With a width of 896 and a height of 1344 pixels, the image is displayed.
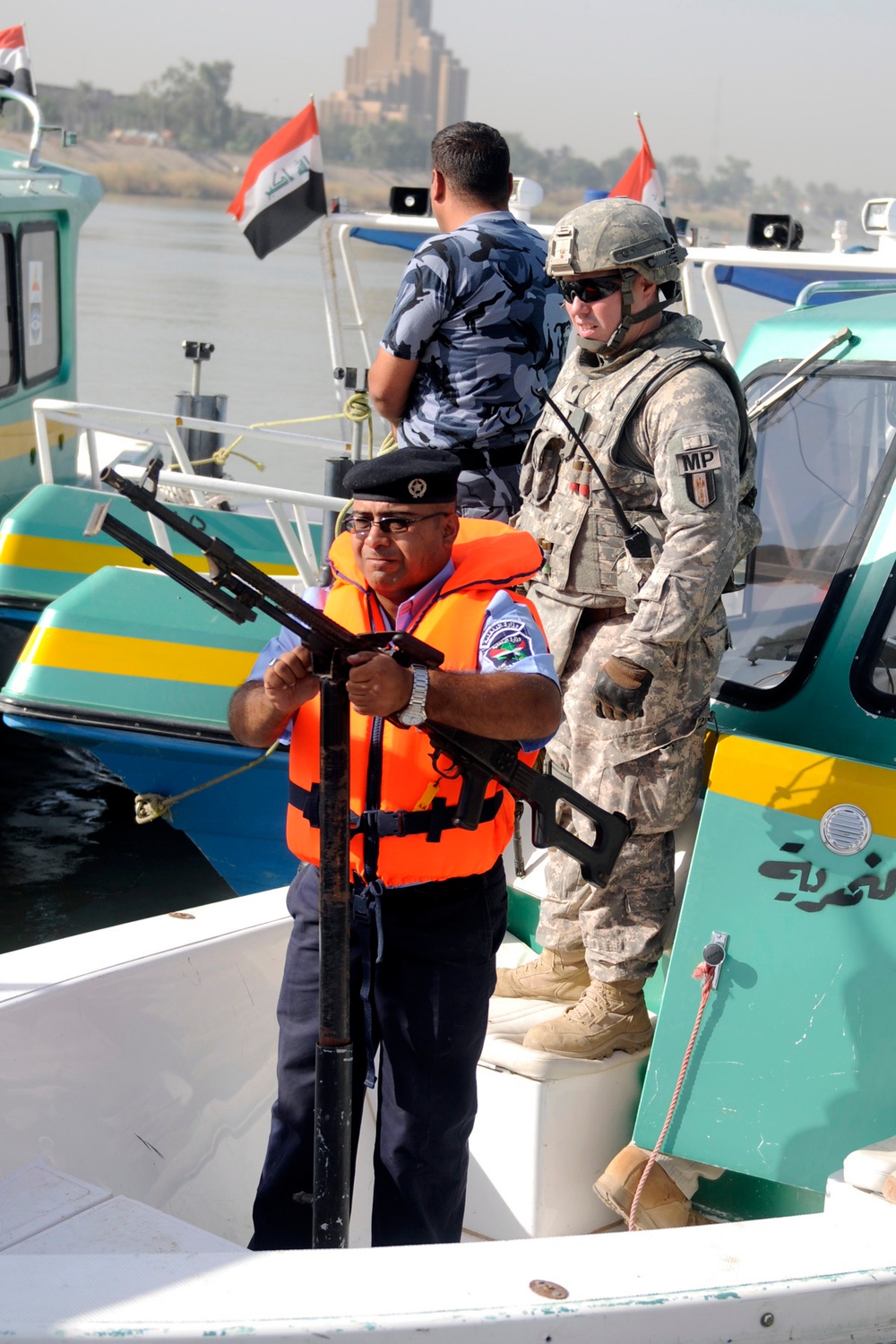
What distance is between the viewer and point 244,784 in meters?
5.48

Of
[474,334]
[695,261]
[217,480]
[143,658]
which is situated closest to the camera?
[474,334]

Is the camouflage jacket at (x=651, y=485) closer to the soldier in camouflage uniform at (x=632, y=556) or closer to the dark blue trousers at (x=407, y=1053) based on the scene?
the soldier in camouflage uniform at (x=632, y=556)

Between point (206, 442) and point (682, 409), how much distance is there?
6523 millimetres

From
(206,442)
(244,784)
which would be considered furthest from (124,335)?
(244,784)

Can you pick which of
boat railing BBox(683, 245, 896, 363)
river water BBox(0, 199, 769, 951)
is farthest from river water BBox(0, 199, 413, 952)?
boat railing BBox(683, 245, 896, 363)

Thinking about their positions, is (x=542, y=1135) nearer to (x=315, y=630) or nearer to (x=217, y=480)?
(x=315, y=630)

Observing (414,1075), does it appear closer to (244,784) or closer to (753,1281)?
(753,1281)

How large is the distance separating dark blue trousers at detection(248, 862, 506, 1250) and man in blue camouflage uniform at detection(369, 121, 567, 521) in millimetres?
1376

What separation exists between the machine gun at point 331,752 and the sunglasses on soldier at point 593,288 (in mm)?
1084

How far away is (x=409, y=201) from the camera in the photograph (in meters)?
6.49

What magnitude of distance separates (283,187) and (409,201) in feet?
3.21

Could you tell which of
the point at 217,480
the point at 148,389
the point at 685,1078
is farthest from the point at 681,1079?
the point at 148,389

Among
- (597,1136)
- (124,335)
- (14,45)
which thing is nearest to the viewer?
(597,1136)

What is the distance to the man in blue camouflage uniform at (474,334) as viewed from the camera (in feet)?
11.5
